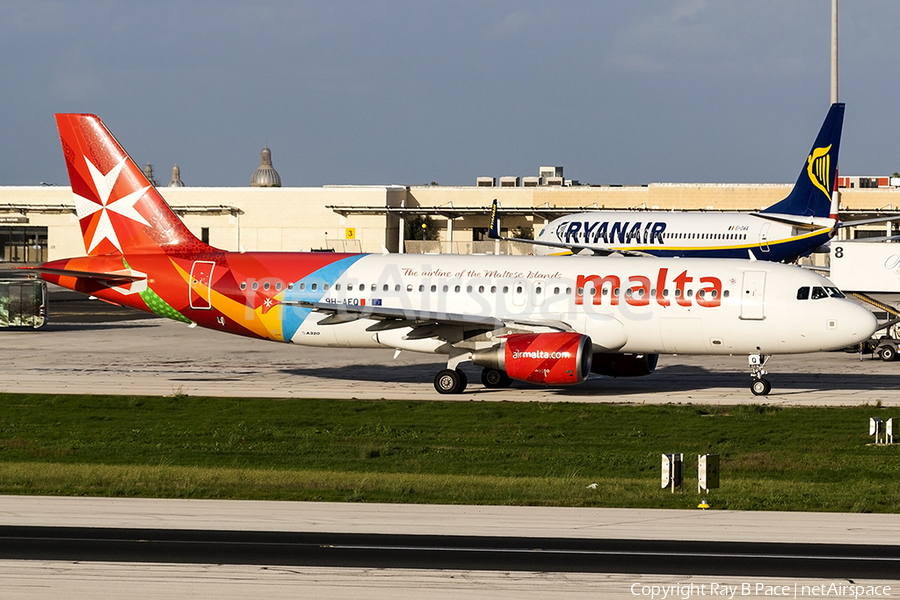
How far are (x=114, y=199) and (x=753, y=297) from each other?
2120 cm

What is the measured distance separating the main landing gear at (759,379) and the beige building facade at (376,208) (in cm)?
6495

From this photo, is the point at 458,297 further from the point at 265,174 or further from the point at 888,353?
the point at 265,174

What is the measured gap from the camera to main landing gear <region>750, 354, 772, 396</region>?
34.2m

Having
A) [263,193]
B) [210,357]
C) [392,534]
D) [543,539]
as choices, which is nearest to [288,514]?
[392,534]

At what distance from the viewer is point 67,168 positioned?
125 ft

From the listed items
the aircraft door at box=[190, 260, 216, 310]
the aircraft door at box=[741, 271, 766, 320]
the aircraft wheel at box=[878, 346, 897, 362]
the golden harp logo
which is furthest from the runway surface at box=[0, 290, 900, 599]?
the golden harp logo

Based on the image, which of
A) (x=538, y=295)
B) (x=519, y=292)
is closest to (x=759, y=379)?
(x=538, y=295)

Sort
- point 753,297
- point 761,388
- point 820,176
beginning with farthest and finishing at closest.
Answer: point 820,176 → point 761,388 → point 753,297

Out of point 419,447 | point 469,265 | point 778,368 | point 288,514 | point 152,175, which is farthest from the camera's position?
point 152,175

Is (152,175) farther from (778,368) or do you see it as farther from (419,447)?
(419,447)

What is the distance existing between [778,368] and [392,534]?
1125 inches

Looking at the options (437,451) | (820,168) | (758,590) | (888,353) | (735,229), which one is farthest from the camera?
(735,229)

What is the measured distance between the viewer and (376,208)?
105 meters

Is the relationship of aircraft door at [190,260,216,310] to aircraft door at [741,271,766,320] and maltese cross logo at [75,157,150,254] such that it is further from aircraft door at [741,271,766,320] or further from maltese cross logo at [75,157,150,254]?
aircraft door at [741,271,766,320]
